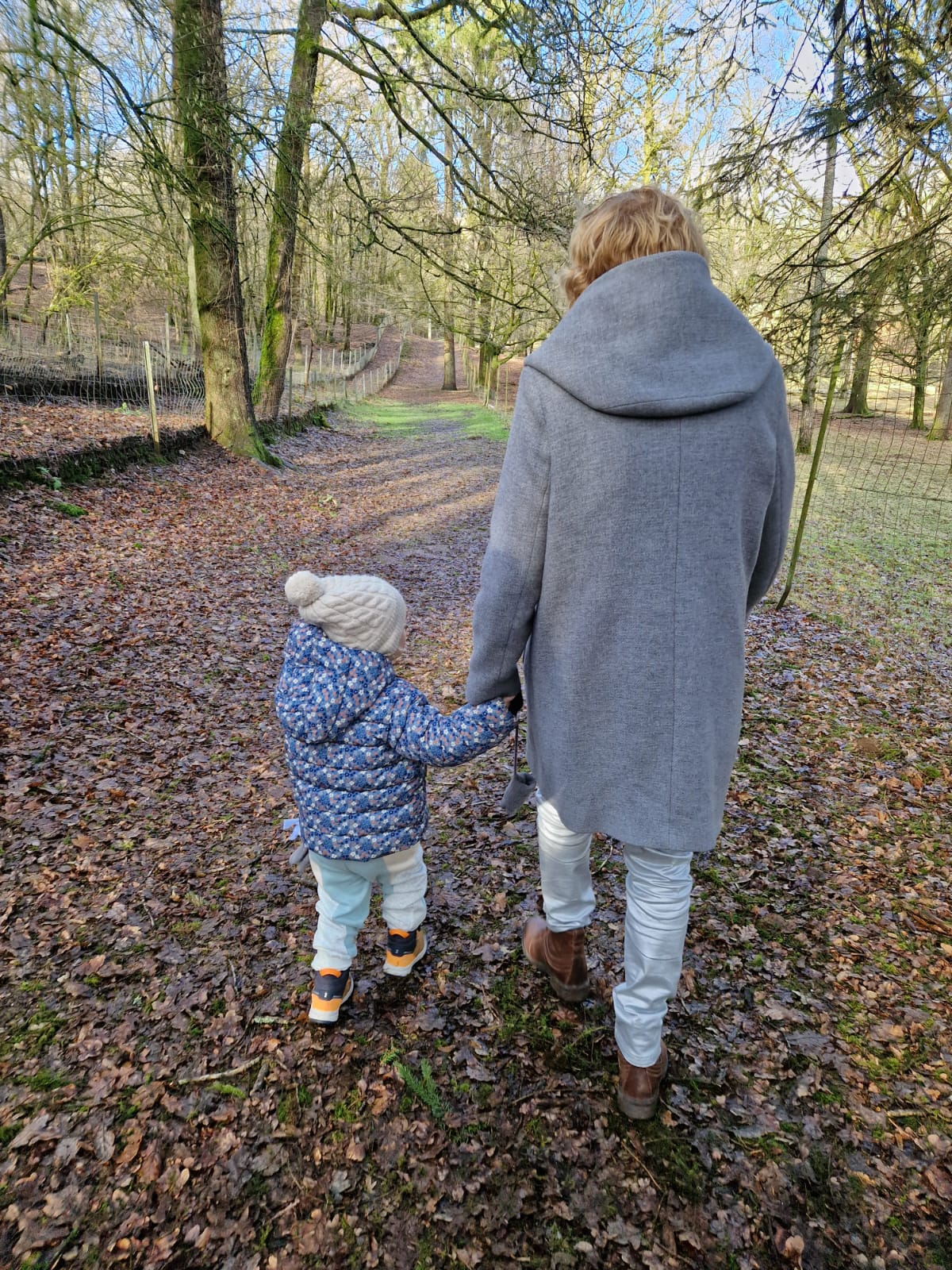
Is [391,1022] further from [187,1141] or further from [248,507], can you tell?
[248,507]

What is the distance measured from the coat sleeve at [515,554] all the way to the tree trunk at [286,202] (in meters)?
6.39

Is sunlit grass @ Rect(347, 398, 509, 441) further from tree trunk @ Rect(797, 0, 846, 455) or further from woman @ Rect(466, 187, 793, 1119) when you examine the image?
woman @ Rect(466, 187, 793, 1119)

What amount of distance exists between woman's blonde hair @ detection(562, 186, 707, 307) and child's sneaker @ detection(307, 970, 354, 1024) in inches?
83.6

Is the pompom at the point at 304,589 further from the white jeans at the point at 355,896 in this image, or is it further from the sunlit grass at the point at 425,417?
the sunlit grass at the point at 425,417

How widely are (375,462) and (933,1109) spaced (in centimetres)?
1338

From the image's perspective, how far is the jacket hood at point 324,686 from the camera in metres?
1.85

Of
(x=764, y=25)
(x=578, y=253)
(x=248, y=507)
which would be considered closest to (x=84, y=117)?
(x=248, y=507)

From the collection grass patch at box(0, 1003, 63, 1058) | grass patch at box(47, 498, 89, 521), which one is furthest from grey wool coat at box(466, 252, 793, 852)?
grass patch at box(47, 498, 89, 521)

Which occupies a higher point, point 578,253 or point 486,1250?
point 578,253

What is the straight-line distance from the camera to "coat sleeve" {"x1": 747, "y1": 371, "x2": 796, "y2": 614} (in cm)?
156

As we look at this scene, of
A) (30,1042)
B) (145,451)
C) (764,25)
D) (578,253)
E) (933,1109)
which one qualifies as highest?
(764,25)

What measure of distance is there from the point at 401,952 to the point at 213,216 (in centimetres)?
858

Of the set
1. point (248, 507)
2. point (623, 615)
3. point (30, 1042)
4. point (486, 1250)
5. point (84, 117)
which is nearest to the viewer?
point (623, 615)

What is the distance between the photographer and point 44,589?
18.5 ft
